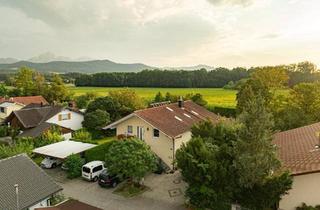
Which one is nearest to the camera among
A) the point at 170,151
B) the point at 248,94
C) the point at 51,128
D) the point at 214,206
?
the point at 214,206

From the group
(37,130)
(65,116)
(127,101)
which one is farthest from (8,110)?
(127,101)

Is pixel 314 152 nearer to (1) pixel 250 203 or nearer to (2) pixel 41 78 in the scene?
(1) pixel 250 203

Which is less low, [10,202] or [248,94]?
[248,94]

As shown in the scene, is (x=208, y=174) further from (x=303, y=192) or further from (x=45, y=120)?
(x=45, y=120)

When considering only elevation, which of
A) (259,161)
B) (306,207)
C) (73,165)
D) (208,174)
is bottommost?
(73,165)

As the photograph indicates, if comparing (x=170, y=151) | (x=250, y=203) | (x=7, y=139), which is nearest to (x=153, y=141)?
(x=170, y=151)

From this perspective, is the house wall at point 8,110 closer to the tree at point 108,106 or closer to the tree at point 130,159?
the tree at point 108,106

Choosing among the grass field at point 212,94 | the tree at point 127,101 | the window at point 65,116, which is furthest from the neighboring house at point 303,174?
the grass field at point 212,94
